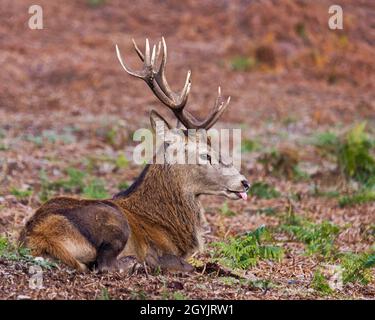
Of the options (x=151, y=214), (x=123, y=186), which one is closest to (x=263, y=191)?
(x=123, y=186)

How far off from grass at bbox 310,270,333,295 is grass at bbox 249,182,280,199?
181 inches

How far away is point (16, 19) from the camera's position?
73.9ft

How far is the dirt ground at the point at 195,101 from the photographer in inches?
302

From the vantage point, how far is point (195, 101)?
60.2 feet

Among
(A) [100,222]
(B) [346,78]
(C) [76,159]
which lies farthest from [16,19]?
Answer: (A) [100,222]

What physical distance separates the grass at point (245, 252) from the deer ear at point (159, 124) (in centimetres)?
114

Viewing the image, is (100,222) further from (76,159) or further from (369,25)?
(369,25)

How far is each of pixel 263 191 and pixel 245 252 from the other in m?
4.01

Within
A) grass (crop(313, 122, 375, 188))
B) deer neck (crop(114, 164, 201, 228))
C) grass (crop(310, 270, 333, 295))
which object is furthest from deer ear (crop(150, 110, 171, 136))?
grass (crop(313, 122, 375, 188))

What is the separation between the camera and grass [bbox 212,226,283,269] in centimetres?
824

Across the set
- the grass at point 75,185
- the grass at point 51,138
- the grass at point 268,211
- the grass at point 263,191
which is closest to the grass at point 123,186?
the grass at point 75,185

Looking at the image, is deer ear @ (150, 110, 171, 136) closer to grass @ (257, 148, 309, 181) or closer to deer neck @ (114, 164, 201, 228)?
deer neck @ (114, 164, 201, 228)

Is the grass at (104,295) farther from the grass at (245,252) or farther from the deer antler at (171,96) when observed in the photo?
the deer antler at (171,96)
